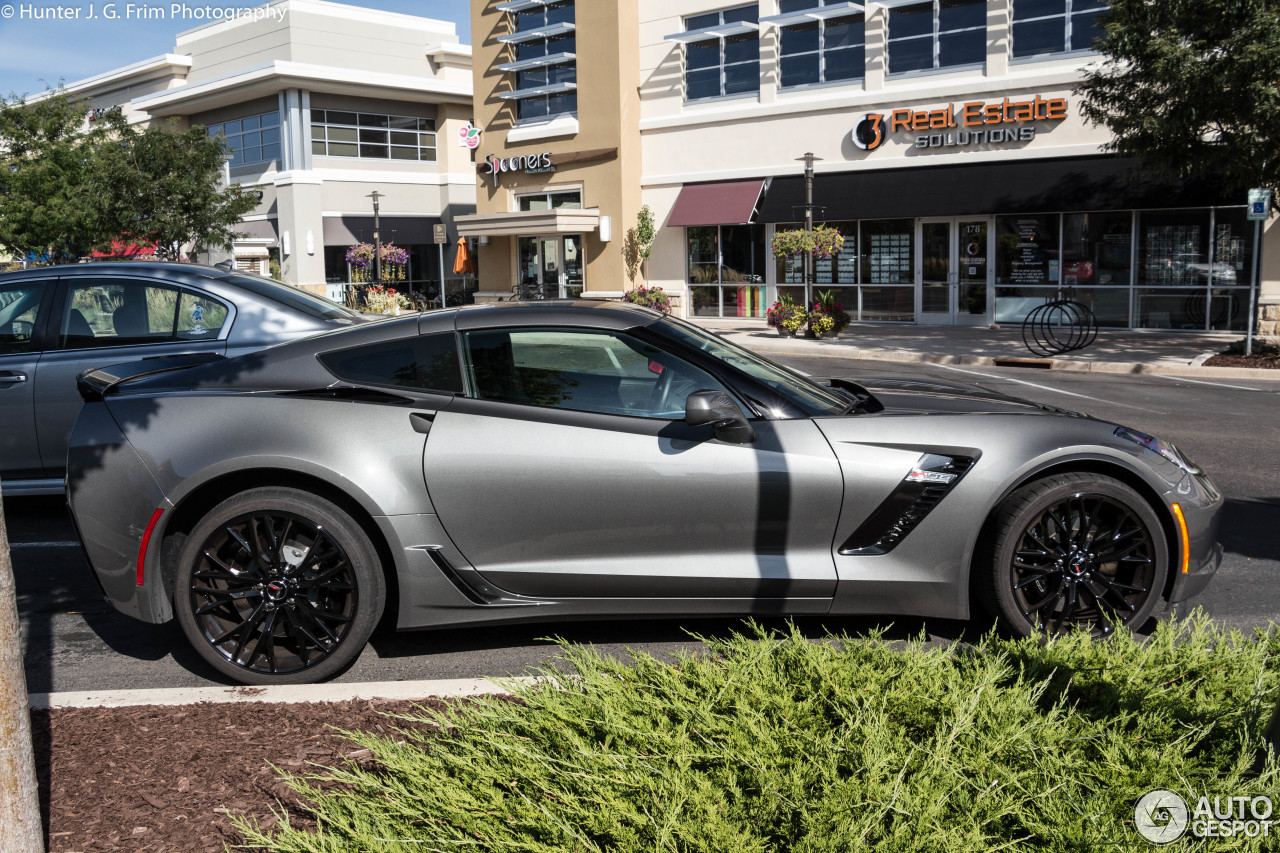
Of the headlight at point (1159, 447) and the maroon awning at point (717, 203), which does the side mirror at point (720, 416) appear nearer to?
the headlight at point (1159, 447)

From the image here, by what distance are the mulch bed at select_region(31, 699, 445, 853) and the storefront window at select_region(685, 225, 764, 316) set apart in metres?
27.1

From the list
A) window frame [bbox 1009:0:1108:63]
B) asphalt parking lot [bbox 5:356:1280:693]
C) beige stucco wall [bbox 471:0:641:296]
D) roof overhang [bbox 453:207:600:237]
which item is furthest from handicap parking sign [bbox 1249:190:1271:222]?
roof overhang [bbox 453:207:600:237]

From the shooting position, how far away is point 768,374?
493 cm

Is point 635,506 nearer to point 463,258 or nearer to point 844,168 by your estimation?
point 844,168

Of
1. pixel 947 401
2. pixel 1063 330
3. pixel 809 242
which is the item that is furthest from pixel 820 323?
pixel 947 401

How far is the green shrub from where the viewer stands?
9.31ft

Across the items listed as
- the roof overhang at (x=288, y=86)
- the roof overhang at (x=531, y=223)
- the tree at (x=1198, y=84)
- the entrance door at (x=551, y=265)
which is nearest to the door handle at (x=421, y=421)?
the tree at (x=1198, y=84)

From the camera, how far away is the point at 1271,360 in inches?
677

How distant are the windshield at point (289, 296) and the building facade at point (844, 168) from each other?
18.0 meters

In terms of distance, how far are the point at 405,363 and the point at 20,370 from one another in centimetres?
380

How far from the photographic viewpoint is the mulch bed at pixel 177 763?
316cm

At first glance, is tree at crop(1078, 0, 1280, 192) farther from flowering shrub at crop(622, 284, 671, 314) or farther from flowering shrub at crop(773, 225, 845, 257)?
flowering shrub at crop(622, 284, 671, 314)

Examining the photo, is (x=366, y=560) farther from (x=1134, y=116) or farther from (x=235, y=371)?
(x=1134, y=116)

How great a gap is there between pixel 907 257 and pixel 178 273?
74.4ft
